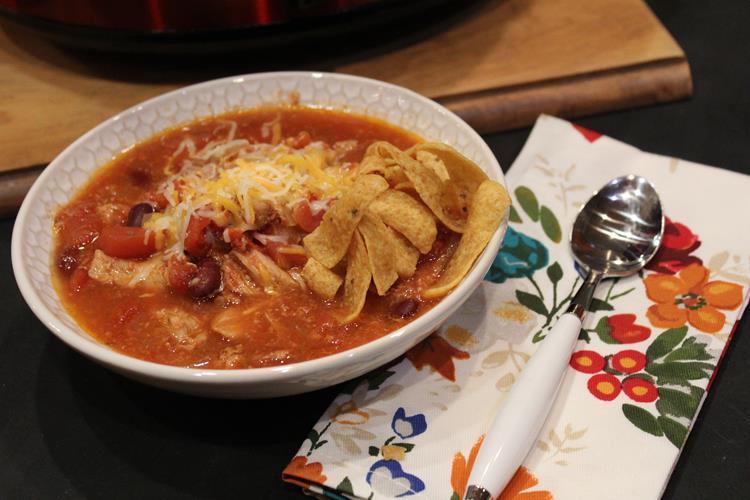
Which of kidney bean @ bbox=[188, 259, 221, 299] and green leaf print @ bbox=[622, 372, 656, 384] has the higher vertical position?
kidney bean @ bbox=[188, 259, 221, 299]

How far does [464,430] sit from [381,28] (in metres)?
1.92

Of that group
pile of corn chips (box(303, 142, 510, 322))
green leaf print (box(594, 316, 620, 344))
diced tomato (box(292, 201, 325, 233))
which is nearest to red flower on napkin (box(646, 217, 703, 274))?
green leaf print (box(594, 316, 620, 344))

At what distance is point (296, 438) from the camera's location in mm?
1710

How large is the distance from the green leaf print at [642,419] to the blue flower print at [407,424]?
0.48 meters

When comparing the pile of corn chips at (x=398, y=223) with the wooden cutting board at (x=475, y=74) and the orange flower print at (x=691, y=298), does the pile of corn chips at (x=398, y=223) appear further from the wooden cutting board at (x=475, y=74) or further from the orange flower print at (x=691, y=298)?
the wooden cutting board at (x=475, y=74)

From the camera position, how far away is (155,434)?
67.9 inches

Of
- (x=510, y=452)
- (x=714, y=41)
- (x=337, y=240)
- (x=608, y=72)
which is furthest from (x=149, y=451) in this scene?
(x=714, y=41)

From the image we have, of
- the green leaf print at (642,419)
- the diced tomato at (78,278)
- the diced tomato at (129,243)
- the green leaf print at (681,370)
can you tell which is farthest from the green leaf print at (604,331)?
the diced tomato at (78,278)

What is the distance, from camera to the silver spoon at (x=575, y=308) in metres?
1.46

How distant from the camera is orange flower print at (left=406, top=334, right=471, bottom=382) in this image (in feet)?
5.90

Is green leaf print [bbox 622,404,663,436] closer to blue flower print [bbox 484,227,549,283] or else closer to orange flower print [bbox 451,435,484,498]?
orange flower print [bbox 451,435,484,498]

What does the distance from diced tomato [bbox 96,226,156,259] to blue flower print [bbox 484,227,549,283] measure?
948 mm

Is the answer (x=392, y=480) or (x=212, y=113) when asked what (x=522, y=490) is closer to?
(x=392, y=480)

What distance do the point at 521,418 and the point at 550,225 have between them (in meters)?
0.86
